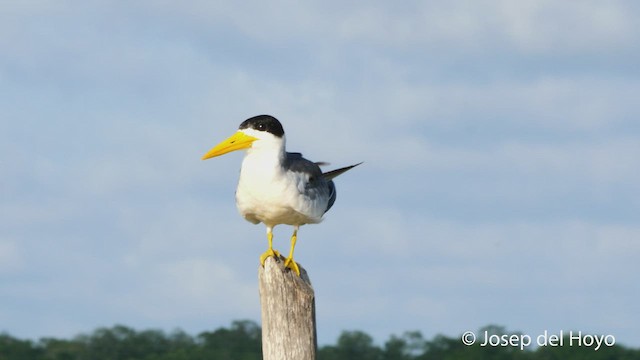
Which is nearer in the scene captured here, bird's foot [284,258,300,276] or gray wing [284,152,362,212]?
bird's foot [284,258,300,276]

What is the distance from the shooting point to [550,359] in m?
36.4

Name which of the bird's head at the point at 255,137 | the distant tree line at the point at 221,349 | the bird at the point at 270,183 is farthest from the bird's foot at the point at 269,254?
the distant tree line at the point at 221,349

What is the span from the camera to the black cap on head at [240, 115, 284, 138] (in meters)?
11.7

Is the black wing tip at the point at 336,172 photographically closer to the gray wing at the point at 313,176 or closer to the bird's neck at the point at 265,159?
the gray wing at the point at 313,176

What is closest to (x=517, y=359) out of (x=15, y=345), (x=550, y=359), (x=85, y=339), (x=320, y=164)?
(x=550, y=359)

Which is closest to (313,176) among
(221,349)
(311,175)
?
(311,175)

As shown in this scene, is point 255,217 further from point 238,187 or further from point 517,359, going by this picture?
point 517,359

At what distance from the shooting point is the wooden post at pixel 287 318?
1077cm

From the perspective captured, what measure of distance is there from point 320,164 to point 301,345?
2.98 metres

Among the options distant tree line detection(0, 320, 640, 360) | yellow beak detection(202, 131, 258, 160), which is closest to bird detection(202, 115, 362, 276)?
yellow beak detection(202, 131, 258, 160)

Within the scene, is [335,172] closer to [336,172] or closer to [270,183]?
[336,172]

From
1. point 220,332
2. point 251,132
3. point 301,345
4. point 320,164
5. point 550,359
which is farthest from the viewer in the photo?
point 220,332

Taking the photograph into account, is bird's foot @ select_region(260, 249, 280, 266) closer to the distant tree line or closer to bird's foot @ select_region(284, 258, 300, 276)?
bird's foot @ select_region(284, 258, 300, 276)

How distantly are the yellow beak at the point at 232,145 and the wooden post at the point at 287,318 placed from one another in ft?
5.15
